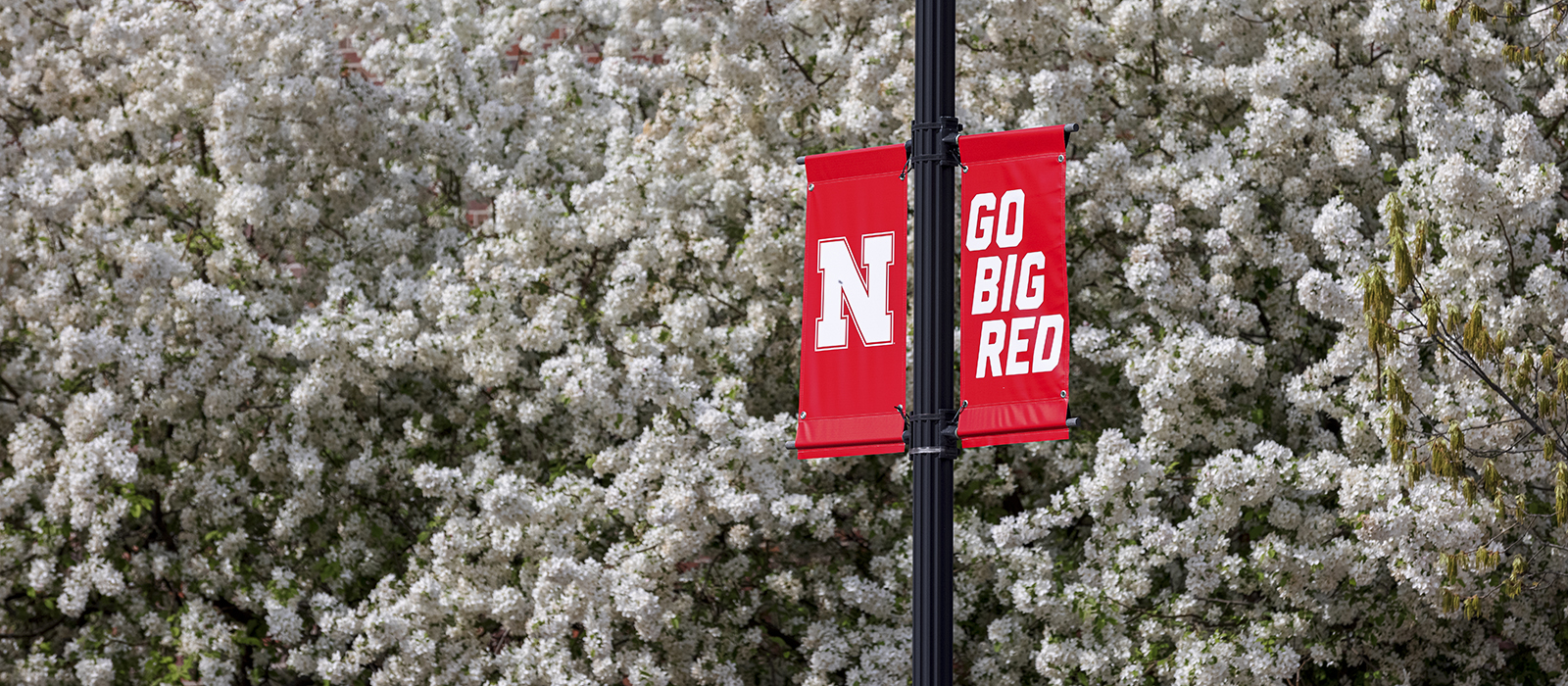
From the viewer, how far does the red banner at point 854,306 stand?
5.24m

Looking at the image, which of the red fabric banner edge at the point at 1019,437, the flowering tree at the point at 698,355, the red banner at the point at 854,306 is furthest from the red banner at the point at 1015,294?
the flowering tree at the point at 698,355

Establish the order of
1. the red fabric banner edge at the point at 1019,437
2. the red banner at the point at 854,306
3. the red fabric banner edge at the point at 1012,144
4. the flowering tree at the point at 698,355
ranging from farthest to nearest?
the flowering tree at the point at 698,355 → the red banner at the point at 854,306 → the red fabric banner edge at the point at 1012,144 → the red fabric banner edge at the point at 1019,437

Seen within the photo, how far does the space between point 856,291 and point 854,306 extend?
0.19 ft

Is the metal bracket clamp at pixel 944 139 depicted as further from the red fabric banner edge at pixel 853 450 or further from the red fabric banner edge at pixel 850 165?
the red fabric banner edge at pixel 853 450

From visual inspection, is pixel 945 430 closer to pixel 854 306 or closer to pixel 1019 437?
pixel 1019 437

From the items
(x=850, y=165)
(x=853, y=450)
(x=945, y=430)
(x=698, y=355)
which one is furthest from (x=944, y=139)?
(x=698, y=355)

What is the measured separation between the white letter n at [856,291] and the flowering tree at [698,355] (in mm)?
3416

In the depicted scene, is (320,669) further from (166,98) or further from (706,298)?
(166,98)

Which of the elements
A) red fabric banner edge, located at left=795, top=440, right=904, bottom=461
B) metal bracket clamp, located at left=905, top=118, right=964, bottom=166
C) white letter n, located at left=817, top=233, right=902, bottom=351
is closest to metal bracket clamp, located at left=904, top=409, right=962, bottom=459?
red fabric banner edge, located at left=795, top=440, right=904, bottom=461

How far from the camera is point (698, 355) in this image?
31.6ft

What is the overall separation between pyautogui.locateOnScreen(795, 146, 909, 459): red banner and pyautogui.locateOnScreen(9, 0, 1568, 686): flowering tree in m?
3.39

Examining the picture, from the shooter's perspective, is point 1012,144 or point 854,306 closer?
point 1012,144

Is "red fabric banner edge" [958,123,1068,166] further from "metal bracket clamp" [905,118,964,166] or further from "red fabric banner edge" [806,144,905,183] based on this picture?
"red fabric banner edge" [806,144,905,183]

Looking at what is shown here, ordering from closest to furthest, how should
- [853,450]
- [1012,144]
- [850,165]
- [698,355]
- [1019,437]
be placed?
1. [1019,437]
2. [1012,144]
3. [853,450]
4. [850,165]
5. [698,355]
